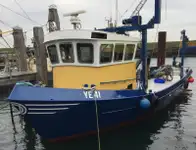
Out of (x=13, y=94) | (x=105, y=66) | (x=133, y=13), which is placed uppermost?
(x=133, y=13)

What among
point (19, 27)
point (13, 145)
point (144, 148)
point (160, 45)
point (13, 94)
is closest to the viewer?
point (13, 94)

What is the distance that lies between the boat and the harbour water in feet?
1.17

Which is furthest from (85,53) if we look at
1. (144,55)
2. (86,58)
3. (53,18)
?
(53,18)

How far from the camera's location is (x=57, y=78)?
8.78 m

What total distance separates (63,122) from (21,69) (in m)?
13.2

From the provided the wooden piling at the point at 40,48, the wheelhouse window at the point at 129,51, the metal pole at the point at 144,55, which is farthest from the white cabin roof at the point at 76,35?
the wooden piling at the point at 40,48

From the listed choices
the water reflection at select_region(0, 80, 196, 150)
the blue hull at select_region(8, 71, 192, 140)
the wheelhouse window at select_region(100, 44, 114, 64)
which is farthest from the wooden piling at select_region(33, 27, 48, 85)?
the blue hull at select_region(8, 71, 192, 140)

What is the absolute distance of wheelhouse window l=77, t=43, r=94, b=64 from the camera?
8.12m

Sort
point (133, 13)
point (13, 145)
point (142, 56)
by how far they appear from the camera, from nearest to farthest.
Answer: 1. point (13, 145)
2. point (142, 56)
3. point (133, 13)

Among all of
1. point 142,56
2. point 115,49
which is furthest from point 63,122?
point 142,56

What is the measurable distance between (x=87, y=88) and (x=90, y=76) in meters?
0.91

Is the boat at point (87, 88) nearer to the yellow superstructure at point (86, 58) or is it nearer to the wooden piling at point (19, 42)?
the yellow superstructure at point (86, 58)

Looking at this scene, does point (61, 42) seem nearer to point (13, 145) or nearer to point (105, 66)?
point (105, 66)

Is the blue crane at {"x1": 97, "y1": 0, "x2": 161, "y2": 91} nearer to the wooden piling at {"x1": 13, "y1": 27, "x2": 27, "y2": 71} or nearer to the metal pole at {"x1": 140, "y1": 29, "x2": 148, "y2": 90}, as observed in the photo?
the metal pole at {"x1": 140, "y1": 29, "x2": 148, "y2": 90}
